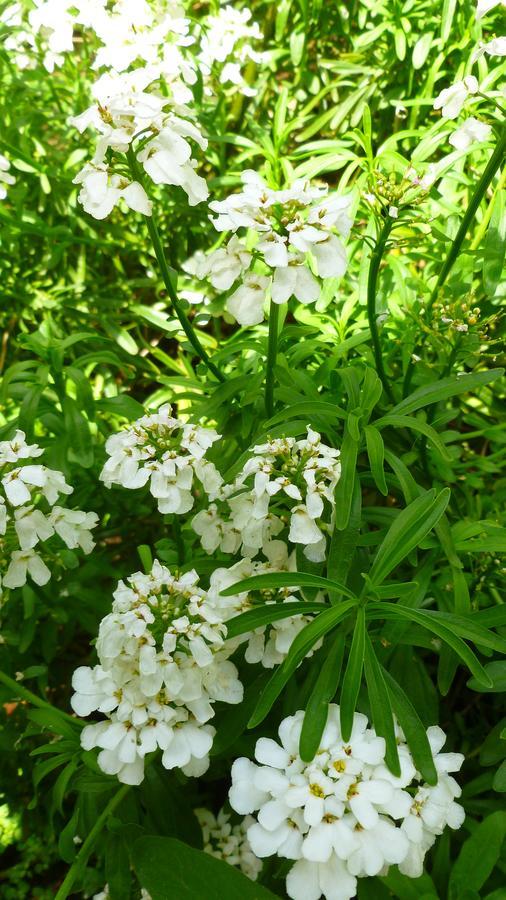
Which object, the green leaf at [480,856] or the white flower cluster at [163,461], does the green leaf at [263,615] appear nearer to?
the white flower cluster at [163,461]

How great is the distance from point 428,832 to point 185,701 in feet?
1.75

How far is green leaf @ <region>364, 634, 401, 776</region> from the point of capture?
4.69 feet

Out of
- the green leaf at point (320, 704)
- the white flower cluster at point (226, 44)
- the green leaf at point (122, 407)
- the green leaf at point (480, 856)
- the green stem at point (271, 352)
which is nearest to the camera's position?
the green leaf at point (320, 704)

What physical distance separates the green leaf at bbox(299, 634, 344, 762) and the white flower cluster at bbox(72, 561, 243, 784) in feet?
0.69

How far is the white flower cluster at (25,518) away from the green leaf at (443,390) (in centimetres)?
86

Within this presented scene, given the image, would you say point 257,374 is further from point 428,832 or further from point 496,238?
point 428,832

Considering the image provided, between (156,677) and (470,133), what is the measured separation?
1.49 meters

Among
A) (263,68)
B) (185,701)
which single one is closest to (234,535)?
(185,701)

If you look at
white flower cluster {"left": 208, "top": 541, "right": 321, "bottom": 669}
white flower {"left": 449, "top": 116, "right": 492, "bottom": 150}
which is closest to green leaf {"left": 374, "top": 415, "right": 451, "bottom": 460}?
white flower cluster {"left": 208, "top": 541, "right": 321, "bottom": 669}

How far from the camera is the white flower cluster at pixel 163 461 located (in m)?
1.73

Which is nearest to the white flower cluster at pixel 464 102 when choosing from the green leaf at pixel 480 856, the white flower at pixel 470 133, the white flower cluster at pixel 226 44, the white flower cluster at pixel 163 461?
the white flower at pixel 470 133

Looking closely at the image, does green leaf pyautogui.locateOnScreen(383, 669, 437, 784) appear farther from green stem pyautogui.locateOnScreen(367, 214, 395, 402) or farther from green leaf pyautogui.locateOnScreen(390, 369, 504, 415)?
green stem pyautogui.locateOnScreen(367, 214, 395, 402)

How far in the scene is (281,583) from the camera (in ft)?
5.14

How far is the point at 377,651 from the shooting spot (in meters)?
1.84
